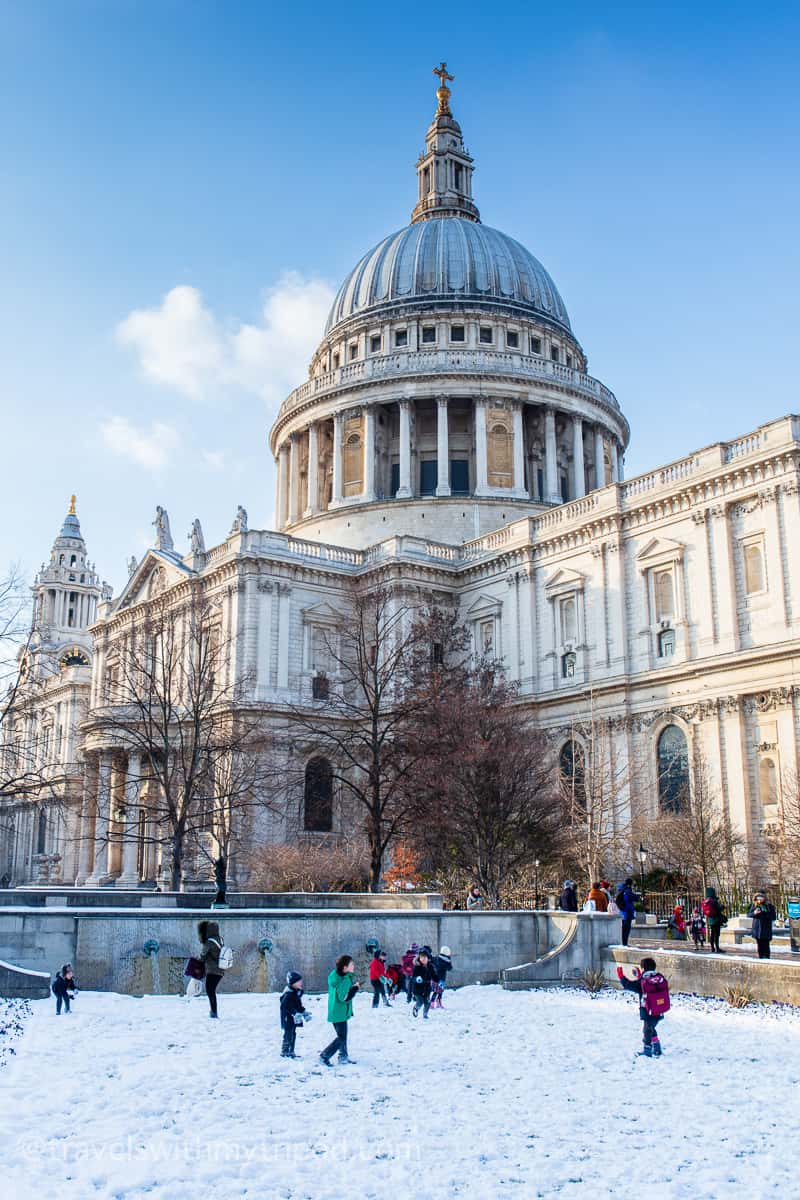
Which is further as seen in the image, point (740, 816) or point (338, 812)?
point (338, 812)

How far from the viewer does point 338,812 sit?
53.5 m

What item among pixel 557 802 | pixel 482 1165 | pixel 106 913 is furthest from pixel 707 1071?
pixel 557 802

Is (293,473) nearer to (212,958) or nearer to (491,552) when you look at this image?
(491,552)

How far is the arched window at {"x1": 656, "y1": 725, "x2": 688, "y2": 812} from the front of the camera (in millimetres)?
46500

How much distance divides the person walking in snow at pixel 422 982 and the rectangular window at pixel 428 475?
173 feet

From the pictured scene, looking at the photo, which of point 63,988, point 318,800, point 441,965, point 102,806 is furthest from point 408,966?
point 102,806

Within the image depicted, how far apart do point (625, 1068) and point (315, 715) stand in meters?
40.4

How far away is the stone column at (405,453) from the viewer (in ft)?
228

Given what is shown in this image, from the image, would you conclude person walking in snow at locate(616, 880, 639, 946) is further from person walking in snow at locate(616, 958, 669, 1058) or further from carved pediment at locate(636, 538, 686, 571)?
carved pediment at locate(636, 538, 686, 571)

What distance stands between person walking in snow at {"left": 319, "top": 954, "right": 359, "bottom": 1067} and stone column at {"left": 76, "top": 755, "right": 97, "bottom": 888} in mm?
36642

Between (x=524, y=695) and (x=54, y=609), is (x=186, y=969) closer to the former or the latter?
Result: (x=524, y=695)

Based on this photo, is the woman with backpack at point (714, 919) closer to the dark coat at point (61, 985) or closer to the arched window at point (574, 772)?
the dark coat at point (61, 985)

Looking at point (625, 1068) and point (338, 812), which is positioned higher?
point (338, 812)

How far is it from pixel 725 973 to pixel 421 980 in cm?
561
